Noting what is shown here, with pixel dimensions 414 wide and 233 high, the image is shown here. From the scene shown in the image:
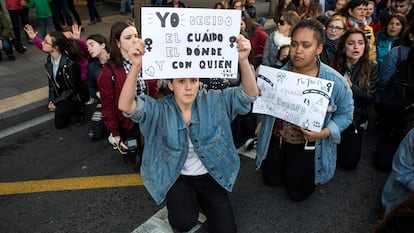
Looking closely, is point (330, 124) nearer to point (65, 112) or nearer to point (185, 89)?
point (185, 89)

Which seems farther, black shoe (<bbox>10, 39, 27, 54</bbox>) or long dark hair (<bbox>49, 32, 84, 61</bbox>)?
black shoe (<bbox>10, 39, 27, 54</bbox>)

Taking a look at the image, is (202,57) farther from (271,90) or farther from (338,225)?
(338,225)

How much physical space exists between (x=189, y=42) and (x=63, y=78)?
2.94 m

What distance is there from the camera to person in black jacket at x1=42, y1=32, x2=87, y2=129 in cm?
458

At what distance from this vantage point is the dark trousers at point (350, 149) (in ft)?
12.3

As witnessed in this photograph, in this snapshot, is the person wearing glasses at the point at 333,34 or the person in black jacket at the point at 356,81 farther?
the person wearing glasses at the point at 333,34

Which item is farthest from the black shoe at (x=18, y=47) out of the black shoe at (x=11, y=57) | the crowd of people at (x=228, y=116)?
the crowd of people at (x=228, y=116)

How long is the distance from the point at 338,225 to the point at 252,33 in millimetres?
3474

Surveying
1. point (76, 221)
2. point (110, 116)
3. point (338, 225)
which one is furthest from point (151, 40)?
point (338, 225)

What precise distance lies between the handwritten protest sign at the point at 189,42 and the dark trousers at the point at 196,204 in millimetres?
931

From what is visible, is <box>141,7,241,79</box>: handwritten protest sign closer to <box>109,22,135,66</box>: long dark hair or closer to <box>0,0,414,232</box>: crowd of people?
<box>0,0,414,232</box>: crowd of people

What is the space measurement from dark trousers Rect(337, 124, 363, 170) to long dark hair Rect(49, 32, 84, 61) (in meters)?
3.59

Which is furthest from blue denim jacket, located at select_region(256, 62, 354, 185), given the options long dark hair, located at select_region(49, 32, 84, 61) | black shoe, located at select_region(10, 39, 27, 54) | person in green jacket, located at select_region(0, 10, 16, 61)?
black shoe, located at select_region(10, 39, 27, 54)

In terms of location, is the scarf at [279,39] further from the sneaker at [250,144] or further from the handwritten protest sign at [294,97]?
the handwritten protest sign at [294,97]
